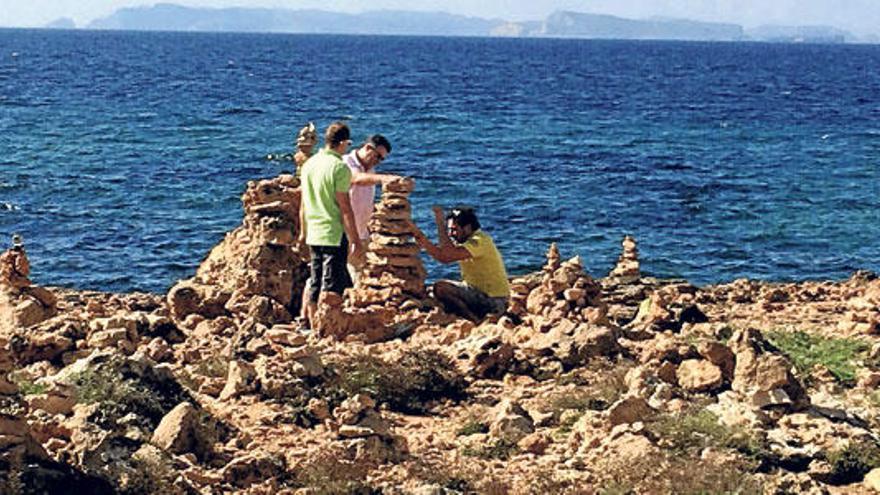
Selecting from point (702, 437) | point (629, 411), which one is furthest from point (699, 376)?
point (702, 437)

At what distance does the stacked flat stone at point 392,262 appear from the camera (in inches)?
570

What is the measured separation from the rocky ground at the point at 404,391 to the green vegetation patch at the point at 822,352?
0.13 feet

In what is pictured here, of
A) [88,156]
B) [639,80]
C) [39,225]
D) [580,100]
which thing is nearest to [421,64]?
[639,80]

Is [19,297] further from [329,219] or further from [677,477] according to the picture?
[677,477]

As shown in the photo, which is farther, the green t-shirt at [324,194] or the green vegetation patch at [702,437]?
the green t-shirt at [324,194]

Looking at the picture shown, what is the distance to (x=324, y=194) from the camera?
13297 millimetres

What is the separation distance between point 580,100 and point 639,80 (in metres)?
26.8

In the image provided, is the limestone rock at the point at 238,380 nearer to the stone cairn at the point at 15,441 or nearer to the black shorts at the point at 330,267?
the black shorts at the point at 330,267

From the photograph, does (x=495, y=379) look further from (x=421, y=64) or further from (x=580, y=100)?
(x=421, y=64)

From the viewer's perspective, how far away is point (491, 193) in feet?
122

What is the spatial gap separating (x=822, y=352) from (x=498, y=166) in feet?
98.2

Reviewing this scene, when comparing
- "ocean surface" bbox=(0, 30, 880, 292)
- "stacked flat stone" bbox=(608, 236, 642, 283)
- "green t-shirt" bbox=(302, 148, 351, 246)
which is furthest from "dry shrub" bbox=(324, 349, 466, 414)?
"ocean surface" bbox=(0, 30, 880, 292)

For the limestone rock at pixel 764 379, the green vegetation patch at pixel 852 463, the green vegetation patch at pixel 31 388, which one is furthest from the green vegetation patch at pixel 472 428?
the green vegetation patch at pixel 31 388

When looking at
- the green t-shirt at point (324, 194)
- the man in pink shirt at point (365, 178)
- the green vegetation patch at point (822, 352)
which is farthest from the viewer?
the man in pink shirt at point (365, 178)
